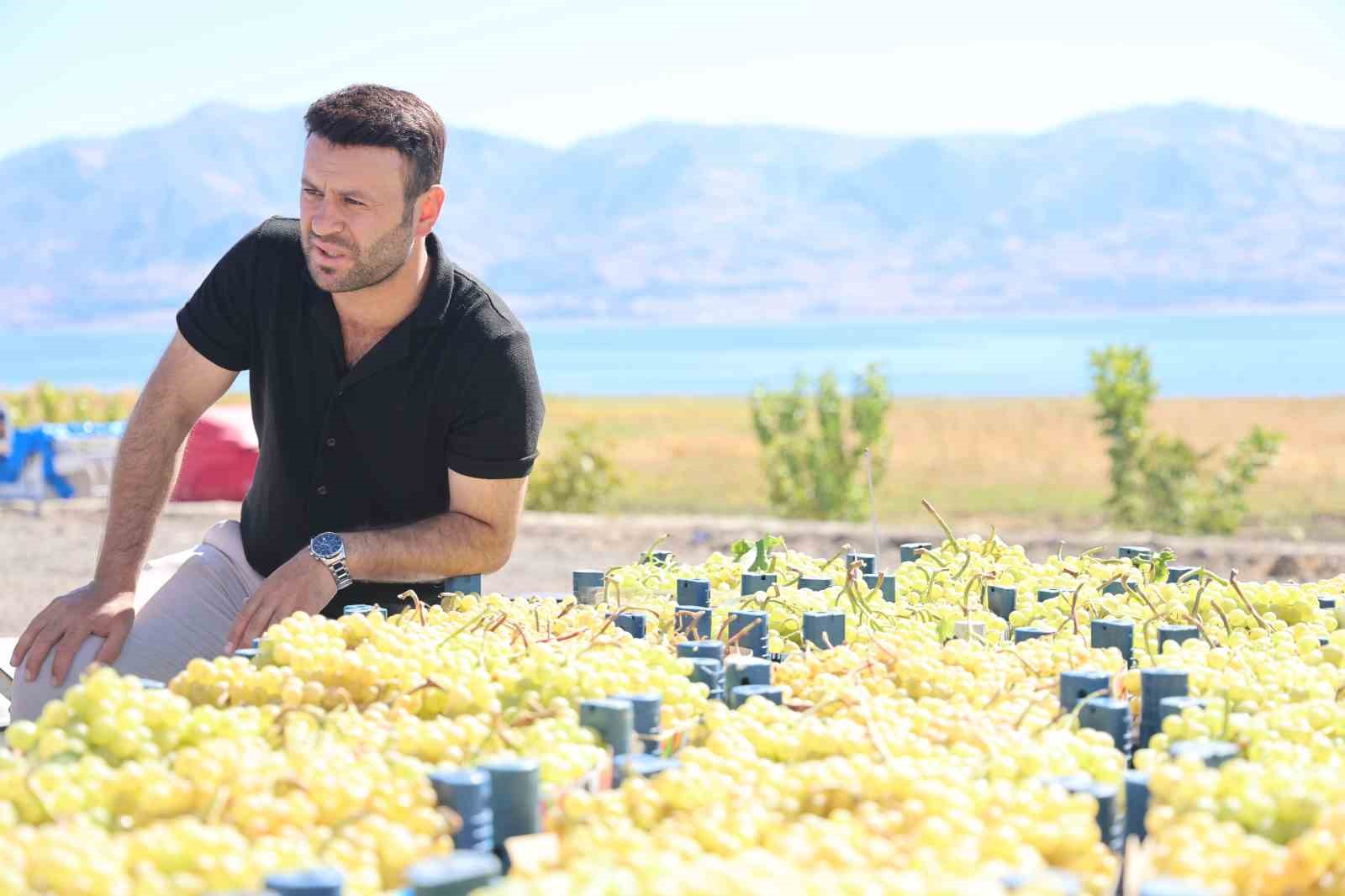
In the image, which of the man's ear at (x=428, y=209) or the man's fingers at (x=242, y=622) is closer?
the man's fingers at (x=242, y=622)

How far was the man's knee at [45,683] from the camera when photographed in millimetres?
3432

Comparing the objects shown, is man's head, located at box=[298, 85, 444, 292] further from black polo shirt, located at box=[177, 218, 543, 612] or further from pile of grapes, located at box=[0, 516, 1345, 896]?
pile of grapes, located at box=[0, 516, 1345, 896]

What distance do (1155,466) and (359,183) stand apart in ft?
36.2

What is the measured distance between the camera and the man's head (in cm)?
357

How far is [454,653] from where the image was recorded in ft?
7.91

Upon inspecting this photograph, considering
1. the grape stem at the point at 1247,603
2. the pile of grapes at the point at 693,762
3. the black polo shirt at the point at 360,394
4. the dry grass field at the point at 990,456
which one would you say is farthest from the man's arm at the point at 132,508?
the dry grass field at the point at 990,456

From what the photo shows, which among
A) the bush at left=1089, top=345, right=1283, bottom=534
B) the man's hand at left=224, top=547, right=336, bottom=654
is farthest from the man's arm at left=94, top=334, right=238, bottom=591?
the bush at left=1089, top=345, right=1283, bottom=534

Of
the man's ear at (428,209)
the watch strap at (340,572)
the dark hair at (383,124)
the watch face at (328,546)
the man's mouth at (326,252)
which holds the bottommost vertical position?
the watch strap at (340,572)

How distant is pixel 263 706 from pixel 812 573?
5.74ft

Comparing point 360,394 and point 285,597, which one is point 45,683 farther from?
point 360,394

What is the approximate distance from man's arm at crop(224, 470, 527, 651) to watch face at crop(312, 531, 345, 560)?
0.03 metres

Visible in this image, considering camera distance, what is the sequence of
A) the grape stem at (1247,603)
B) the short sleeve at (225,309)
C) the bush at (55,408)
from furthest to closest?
the bush at (55,408)
the short sleeve at (225,309)
the grape stem at (1247,603)

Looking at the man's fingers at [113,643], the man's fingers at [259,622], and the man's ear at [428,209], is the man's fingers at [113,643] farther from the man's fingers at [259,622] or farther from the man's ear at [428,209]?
the man's ear at [428,209]

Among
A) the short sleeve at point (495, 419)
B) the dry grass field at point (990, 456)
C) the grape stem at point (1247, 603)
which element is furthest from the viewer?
the dry grass field at point (990, 456)
